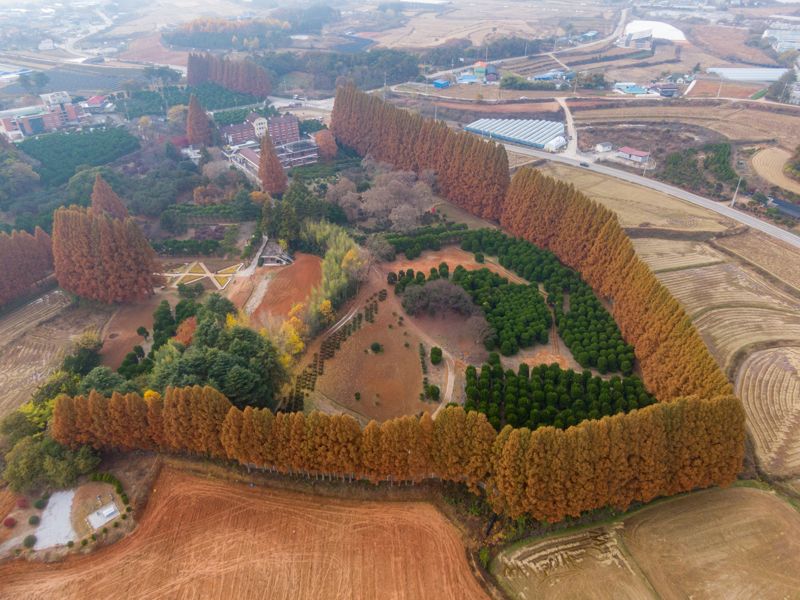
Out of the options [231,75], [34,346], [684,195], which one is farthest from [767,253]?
[231,75]

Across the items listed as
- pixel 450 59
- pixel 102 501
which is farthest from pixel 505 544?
pixel 450 59

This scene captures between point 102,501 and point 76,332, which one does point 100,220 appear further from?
point 102,501

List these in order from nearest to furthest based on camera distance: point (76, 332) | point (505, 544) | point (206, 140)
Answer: point (505, 544), point (76, 332), point (206, 140)

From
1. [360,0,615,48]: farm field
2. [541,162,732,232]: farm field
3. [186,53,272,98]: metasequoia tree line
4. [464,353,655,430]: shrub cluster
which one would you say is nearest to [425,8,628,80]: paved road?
[360,0,615,48]: farm field

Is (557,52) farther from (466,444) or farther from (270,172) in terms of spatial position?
(466,444)

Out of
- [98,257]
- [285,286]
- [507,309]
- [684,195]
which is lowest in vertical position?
[285,286]

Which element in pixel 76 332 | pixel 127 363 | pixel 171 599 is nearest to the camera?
pixel 171 599

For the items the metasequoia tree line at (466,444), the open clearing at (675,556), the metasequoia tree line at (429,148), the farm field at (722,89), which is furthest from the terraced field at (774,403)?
the farm field at (722,89)

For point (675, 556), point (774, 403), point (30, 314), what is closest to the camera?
point (675, 556)

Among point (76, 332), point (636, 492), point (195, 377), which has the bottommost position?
point (76, 332)
